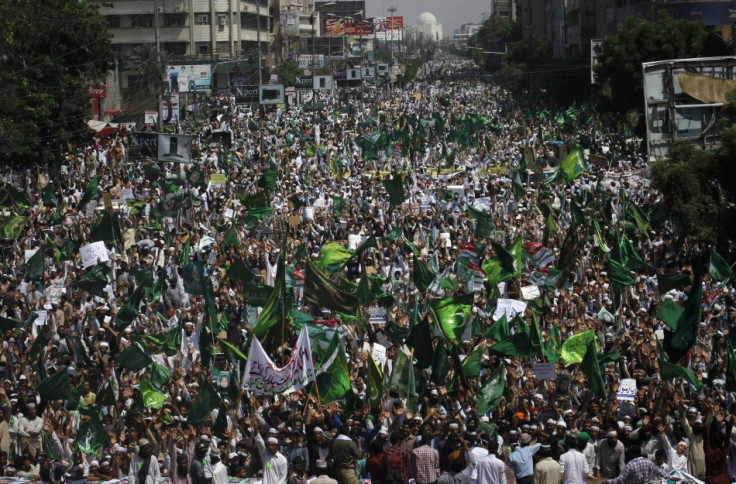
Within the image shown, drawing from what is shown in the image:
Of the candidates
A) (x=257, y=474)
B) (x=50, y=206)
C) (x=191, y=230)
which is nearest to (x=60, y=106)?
(x=50, y=206)

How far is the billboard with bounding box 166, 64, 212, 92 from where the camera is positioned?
59.4 m

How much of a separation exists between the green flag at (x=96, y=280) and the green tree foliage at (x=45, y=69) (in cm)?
1409

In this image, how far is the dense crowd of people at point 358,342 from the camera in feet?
35.3

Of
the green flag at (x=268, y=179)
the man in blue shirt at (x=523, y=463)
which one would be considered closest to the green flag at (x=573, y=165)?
the green flag at (x=268, y=179)

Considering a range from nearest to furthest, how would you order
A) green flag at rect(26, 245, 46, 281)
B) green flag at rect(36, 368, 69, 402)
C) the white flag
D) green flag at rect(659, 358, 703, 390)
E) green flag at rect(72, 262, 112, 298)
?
the white flag → green flag at rect(659, 358, 703, 390) → green flag at rect(36, 368, 69, 402) → green flag at rect(72, 262, 112, 298) → green flag at rect(26, 245, 46, 281)

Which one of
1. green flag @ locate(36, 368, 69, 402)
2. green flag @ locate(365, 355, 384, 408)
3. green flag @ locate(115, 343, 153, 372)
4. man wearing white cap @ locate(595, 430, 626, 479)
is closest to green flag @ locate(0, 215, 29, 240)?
green flag @ locate(115, 343, 153, 372)

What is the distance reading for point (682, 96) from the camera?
74.2 ft

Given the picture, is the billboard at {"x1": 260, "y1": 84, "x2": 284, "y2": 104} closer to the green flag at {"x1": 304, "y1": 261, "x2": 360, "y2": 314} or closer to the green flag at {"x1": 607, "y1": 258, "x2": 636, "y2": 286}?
the green flag at {"x1": 607, "y1": 258, "x2": 636, "y2": 286}

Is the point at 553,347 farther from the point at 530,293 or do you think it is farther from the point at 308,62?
the point at 308,62

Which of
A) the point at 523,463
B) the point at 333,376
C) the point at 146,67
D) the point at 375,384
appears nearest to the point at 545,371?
the point at 375,384

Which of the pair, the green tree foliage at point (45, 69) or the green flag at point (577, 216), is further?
the green tree foliage at point (45, 69)

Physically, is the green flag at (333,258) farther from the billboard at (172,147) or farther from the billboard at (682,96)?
the billboard at (172,147)

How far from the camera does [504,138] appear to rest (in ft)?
147

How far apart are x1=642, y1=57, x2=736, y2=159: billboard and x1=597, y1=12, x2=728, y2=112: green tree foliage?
72.0 feet
